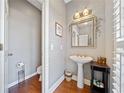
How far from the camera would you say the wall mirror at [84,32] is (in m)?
3.08

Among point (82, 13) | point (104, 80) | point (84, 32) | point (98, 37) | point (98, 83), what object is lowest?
point (98, 83)

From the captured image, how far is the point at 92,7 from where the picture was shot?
311 centimetres

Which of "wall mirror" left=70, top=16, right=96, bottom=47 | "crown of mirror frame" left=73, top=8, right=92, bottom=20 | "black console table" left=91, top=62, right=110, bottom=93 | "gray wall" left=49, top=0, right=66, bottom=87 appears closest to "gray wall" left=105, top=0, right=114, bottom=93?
"black console table" left=91, top=62, right=110, bottom=93

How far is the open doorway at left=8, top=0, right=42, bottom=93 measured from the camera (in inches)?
114

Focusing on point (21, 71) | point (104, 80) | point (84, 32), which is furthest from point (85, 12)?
point (21, 71)

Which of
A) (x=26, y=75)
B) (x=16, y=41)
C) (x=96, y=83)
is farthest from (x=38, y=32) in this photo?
(x=96, y=83)

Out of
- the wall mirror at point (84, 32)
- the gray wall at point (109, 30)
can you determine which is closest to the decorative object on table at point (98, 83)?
the gray wall at point (109, 30)

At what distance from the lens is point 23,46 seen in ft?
11.4

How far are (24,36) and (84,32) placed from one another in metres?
1.93

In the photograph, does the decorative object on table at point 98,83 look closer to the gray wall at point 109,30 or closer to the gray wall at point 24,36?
the gray wall at point 109,30

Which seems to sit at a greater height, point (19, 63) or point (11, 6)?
point (11, 6)

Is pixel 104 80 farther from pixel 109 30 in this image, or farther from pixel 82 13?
pixel 82 13

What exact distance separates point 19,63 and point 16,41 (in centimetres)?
67

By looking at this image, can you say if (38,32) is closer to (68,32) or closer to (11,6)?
(68,32)
